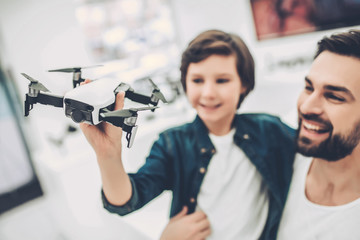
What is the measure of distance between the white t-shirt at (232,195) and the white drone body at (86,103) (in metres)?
0.45

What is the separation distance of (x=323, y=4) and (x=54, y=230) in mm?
2062

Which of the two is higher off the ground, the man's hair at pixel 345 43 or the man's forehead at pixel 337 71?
the man's hair at pixel 345 43

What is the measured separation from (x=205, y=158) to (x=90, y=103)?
45 cm

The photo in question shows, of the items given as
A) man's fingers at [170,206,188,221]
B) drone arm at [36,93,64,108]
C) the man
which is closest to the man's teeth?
the man

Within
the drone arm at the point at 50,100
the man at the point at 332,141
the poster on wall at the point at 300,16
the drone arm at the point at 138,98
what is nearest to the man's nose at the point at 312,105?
the man at the point at 332,141

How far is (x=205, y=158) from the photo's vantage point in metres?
0.70

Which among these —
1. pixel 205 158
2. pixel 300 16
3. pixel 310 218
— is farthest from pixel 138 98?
pixel 300 16

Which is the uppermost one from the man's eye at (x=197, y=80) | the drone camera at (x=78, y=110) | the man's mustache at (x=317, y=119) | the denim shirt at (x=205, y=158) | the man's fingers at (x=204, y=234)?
the drone camera at (x=78, y=110)

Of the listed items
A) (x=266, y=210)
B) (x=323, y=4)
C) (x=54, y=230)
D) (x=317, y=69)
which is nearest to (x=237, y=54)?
(x=317, y=69)

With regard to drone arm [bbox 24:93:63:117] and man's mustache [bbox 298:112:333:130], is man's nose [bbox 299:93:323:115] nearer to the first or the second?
man's mustache [bbox 298:112:333:130]

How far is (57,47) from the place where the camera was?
133 cm

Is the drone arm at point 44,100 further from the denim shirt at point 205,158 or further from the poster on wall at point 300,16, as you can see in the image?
the poster on wall at point 300,16

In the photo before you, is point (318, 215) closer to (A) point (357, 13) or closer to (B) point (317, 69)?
(B) point (317, 69)

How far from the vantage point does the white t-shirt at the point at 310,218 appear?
1.68ft
